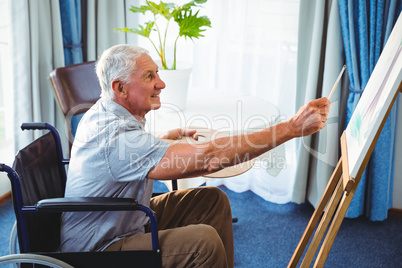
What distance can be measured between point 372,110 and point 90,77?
144 centimetres

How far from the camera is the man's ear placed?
1.55m

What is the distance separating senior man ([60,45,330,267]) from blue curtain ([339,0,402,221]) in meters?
1.03

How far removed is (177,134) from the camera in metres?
2.03

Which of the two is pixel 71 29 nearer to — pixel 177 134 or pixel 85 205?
pixel 177 134

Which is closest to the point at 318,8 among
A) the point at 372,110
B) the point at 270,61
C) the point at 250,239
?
the point at 270,61

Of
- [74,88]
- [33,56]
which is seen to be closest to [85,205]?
[74,88]

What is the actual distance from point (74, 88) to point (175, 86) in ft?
1.62

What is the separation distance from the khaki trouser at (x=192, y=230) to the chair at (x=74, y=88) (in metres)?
0.70

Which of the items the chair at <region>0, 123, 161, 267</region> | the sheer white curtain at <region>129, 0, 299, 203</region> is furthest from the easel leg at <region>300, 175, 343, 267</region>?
the sheer white curtain at <region>129, 0, 299, 203</region>

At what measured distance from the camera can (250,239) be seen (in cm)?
252

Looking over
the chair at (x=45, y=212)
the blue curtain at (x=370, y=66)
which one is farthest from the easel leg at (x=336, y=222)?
the blue curtain at (x=370, y=66)

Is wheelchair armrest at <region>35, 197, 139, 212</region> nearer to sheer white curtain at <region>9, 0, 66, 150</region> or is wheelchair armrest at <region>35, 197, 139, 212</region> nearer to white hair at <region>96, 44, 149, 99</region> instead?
white hair at <region>96, 44, 149, 99</region>

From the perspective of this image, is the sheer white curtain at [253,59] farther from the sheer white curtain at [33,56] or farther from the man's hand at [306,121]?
the man's hand at [306,121]

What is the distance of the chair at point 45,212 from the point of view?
4.44 ft
